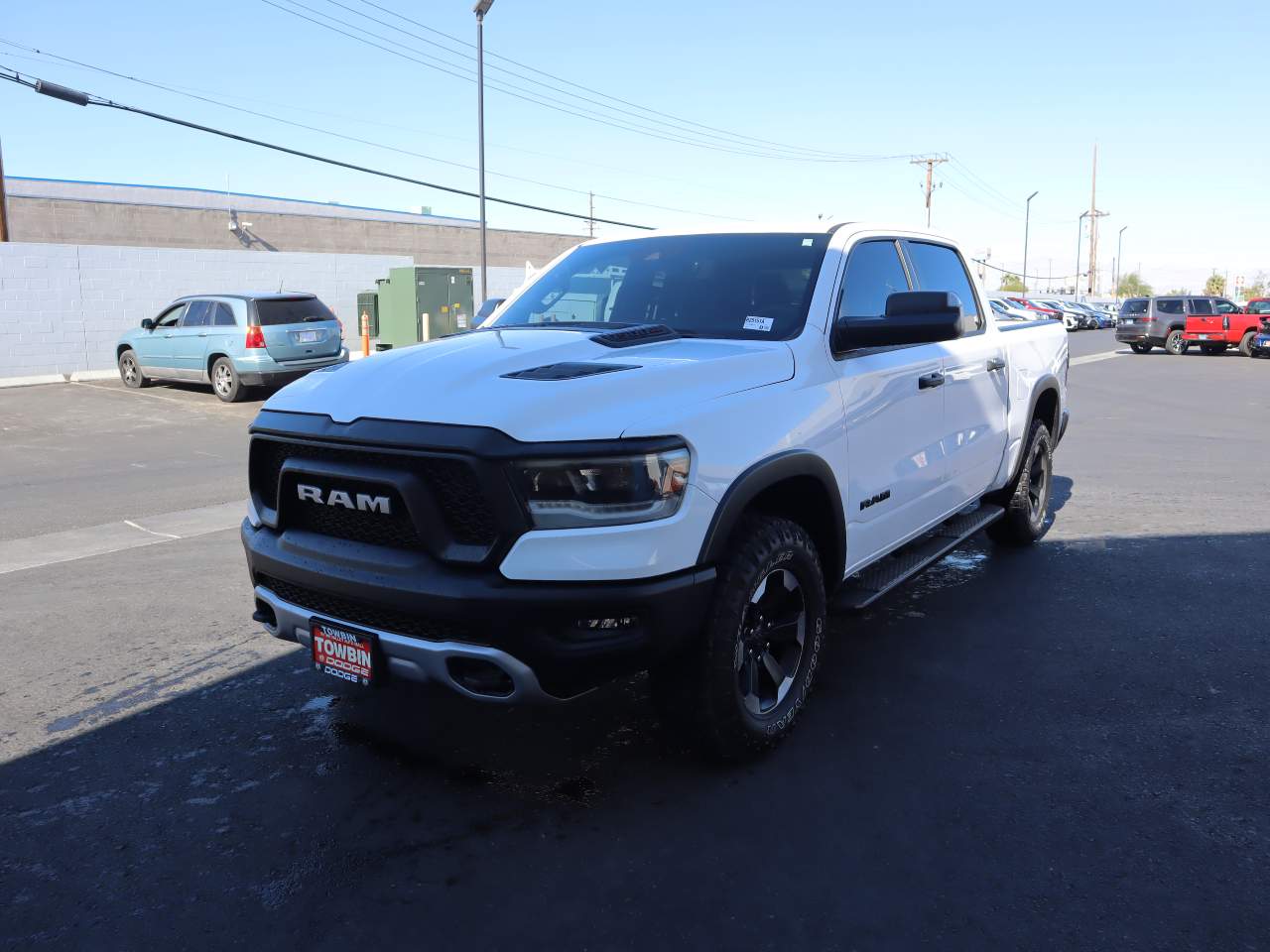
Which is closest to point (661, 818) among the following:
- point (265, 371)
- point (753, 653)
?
point (753, 653)

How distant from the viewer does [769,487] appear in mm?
3465

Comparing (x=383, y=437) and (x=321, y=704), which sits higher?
(x=383, y=437)

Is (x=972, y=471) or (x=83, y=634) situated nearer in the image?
(x=83, y=634)

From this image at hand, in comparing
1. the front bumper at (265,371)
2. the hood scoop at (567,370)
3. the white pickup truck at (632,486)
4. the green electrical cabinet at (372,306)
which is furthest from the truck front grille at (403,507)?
the green electrical cabinet at (372,306)

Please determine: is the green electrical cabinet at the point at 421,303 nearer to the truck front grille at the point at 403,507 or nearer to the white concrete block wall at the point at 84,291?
the white concrete block wall at the point at 84,291

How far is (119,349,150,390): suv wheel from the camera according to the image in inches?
683

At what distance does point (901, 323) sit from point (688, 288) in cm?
94

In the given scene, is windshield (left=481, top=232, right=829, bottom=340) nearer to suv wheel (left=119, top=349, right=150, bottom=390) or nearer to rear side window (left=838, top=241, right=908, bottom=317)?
rear side window (left=838, top=241, right=908, bottom=317)

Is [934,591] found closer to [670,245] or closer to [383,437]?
[670,245]

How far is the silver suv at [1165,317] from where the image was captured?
30484 millimetres

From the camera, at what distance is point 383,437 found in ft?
9.93

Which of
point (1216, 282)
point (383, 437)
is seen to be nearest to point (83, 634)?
point (383, 437)

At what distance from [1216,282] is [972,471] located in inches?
6042

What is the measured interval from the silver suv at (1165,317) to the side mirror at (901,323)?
99.6ft
